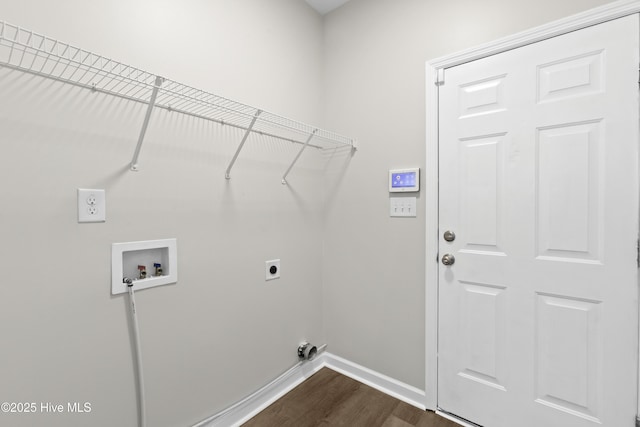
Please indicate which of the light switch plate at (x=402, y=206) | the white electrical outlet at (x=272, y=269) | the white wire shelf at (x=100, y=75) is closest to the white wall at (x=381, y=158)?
the light switch plate at (x=402, y=206)

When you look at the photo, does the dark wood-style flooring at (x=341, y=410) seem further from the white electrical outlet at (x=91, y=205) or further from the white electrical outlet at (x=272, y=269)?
the white electrical outlet at (x=91, y=205)

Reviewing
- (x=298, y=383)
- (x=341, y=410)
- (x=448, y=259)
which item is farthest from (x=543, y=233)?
(x=298, y=383)

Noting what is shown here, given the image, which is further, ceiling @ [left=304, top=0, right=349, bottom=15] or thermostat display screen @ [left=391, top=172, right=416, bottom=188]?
ceiling @ [left=304, top=0, right=349, bottom=15]

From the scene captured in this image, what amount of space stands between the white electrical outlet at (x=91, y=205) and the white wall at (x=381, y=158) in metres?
1.35

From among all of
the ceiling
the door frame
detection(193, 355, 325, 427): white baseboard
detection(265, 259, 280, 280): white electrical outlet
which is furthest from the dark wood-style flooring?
the ceiling

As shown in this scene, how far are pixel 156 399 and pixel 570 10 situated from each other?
2.50 metres

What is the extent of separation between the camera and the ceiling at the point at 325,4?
1.98 m

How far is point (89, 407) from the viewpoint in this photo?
1082mm

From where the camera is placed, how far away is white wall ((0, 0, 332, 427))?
3.13 ft

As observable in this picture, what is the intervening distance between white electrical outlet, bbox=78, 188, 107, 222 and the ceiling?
184cm

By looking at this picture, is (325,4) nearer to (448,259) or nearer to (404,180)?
(404,180)

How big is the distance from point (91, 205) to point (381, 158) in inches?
59.5

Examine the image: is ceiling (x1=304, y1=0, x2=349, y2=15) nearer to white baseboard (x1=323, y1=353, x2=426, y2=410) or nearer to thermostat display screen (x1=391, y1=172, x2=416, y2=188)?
thermostat display screen (x1=391, y1=172, x2=416, y2=188)

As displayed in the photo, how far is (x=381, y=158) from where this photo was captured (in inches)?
72.5
